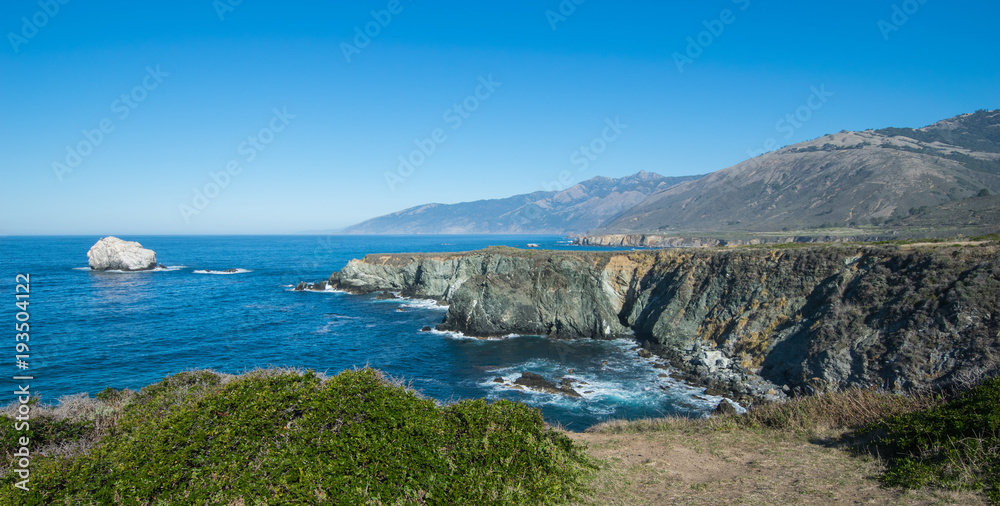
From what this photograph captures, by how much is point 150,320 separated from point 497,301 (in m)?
38.0

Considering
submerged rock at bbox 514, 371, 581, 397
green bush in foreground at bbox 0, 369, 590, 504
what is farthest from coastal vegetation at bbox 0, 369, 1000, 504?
submerged rock at bbox 514, 371, 581, 397

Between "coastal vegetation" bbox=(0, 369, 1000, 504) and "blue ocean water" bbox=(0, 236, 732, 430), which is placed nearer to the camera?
"coastal vegetation" bbox=(0, 369, 1000, 504)

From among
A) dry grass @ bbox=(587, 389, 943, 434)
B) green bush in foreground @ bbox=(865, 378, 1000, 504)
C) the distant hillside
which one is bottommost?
dry grass @ bbox=(587, 389, 943, 434)

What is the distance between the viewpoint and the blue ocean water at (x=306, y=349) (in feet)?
94.0

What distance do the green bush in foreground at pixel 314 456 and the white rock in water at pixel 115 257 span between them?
351 ft

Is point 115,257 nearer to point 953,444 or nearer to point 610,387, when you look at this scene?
point 610,387

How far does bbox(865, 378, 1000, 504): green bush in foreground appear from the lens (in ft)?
26.9

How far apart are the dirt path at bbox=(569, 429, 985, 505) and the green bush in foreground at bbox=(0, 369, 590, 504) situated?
5.67ft

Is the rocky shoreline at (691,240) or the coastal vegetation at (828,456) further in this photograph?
the rocky shoreline at (691,240)

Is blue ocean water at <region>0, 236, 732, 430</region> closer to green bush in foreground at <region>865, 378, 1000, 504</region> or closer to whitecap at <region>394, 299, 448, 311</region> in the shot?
whitecap at <region>394, 299, 448, 311</region>

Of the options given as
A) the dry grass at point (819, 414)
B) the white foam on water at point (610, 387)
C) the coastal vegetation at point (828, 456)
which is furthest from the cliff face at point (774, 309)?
the coastal vegetation at point (828, 456)

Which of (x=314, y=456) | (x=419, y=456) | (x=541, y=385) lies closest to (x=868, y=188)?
(x=541, y=385)

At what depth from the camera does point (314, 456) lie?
7.32 metres

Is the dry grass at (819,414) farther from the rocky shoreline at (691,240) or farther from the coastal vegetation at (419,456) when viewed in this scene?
the rocky shoreline at (691,240)
